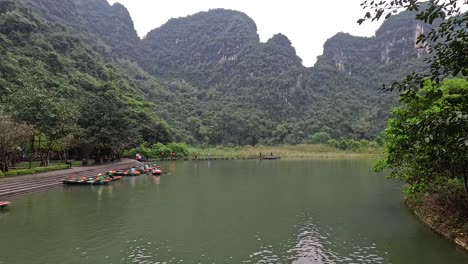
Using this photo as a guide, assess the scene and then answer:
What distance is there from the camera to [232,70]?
146500 millimetres

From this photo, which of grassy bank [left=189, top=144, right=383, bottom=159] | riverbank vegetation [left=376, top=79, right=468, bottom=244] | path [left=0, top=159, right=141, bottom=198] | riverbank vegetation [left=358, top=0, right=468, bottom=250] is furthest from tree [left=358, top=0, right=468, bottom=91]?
grassy bank [left=189, top=144, right=383, bottom=159]

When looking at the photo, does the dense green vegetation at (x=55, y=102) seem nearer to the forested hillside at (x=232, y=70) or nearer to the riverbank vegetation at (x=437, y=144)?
the forested hillside at (x=232, y=70)

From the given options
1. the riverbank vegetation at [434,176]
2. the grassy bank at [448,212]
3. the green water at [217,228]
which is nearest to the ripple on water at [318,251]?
the green water at [217,228]

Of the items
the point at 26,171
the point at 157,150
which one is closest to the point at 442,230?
the point at 26,171

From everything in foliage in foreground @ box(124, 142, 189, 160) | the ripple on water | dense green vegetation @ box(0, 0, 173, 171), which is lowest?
the ripple on water

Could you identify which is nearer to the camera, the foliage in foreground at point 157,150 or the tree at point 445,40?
the tree at point 445,40

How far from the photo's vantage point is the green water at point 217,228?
Result: 38.3 feet

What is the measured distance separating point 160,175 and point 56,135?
10.2m

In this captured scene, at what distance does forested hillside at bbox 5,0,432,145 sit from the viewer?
318ft

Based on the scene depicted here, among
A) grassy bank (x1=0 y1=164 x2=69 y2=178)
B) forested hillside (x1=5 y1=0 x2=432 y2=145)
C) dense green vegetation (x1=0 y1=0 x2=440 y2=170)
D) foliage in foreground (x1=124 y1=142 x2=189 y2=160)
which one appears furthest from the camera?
forested hillside (x1=5 y1=0 x2=432 y2=145)

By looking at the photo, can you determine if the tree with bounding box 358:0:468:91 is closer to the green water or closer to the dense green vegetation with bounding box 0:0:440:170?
the green water

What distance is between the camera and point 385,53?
147m

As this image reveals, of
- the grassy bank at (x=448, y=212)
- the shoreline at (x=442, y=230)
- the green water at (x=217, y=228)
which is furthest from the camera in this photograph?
the grassy bank at (x=448, y=212)

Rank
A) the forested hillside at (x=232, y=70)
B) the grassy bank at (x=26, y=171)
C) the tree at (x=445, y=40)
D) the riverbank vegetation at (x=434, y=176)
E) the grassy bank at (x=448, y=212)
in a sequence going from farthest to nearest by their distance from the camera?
1. the forested hillside at (x=232, y=70)
2. the grassy bank at (x=26, y=171)
3. the grassy bank at (x=448, y=212)
4. the riverbank vegetation at (x=434, y=176)
5. the tree at (x=445, y=40)
